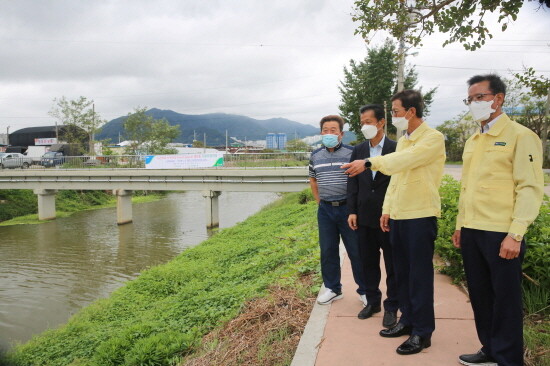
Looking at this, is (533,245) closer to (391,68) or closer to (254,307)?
(254,307)

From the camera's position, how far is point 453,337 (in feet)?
9.95

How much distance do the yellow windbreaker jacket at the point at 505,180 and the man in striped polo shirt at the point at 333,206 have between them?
134cm

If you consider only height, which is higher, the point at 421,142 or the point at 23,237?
the point at 421,142

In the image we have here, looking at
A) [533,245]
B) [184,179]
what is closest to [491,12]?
[533,245]

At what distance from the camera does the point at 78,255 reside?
14891 mm

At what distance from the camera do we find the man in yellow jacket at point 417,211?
280cm

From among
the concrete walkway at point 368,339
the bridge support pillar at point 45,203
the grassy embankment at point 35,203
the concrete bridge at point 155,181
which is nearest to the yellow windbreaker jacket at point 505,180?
the concrete walkway at point 368,339

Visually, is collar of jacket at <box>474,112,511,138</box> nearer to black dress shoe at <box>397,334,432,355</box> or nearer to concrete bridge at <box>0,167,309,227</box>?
black dress shoe at <box>397,334,432,355</box>

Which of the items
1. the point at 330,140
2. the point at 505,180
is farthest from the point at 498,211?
the point at 330,140

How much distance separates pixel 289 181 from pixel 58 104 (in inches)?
973

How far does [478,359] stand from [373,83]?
2531cm

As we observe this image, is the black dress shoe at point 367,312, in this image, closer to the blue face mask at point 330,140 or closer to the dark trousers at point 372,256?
the dark trousers at point 372,256

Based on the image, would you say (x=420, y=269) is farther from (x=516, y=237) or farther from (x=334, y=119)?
(x=334, y=119)

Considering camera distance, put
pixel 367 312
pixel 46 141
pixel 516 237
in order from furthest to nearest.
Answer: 1. pixel 46 141
2. pixel 367 312
3. pixel 516 237
